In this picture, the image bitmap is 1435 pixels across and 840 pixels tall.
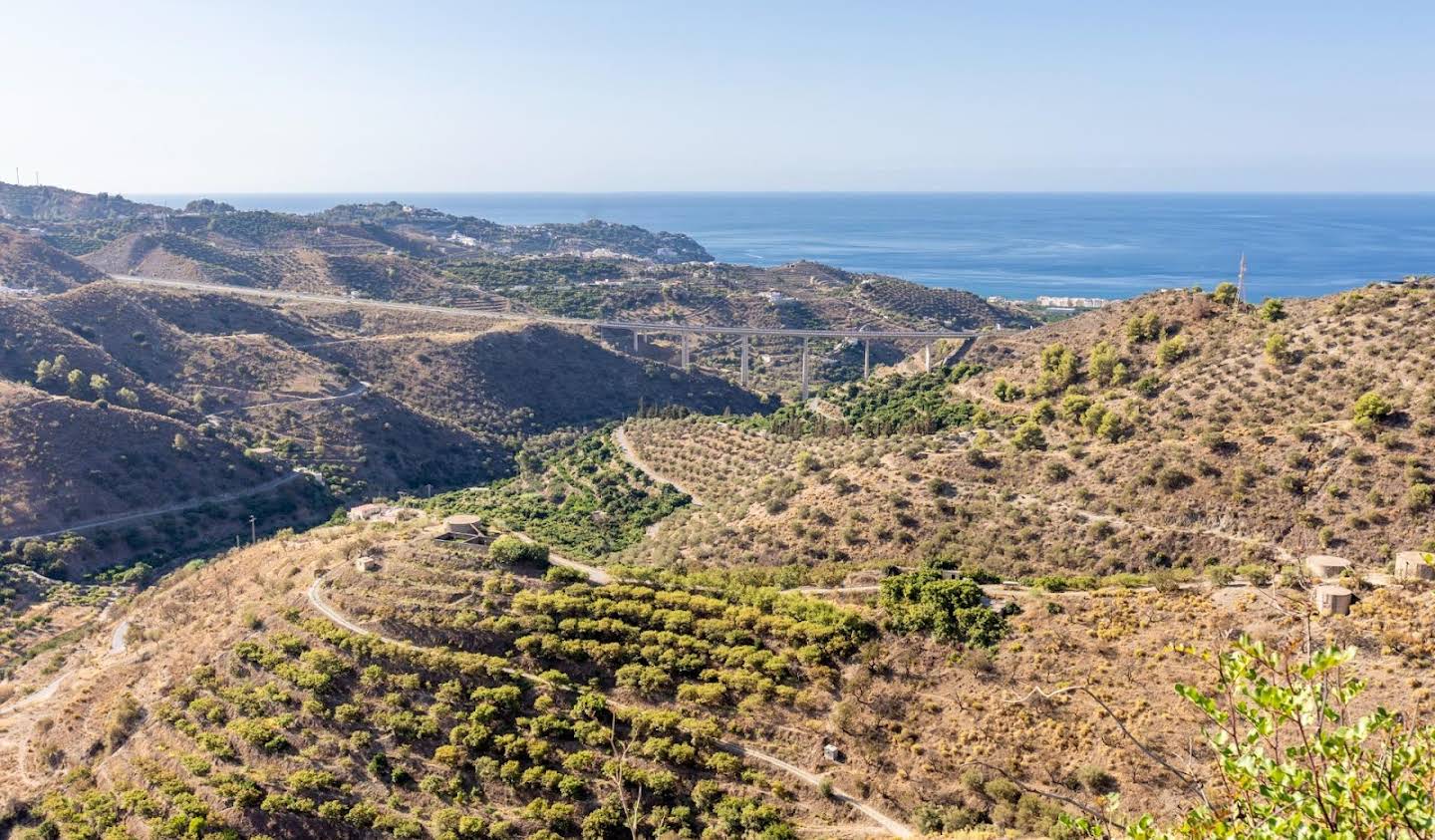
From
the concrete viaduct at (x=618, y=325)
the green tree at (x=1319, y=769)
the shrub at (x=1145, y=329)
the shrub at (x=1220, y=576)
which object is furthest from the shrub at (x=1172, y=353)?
the concrete viaduct at (x=618, y=325)

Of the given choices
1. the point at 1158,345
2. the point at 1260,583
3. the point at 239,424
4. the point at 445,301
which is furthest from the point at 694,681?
the point at 445,301

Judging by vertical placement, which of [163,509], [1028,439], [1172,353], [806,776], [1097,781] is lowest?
[163,509]

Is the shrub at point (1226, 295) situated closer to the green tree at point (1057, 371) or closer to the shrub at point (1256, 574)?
the green tree at point (1057, 371)

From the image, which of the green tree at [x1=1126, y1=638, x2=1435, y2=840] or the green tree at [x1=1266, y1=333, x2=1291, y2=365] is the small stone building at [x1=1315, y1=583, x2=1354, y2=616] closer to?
the green tree at [x1=1266, y1=333, x2=1291, y2=365]

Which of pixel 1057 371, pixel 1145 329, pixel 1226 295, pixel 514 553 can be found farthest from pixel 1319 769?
pixel 1226 295

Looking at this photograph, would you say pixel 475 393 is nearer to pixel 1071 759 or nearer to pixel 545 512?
pixel 545 512

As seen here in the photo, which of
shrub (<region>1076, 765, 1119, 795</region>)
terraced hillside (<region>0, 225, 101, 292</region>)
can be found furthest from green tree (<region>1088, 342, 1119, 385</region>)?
terraced hillside (<region>0, 225, 101, 292</region>)

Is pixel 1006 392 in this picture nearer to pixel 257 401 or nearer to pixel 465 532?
pixel 465 532
